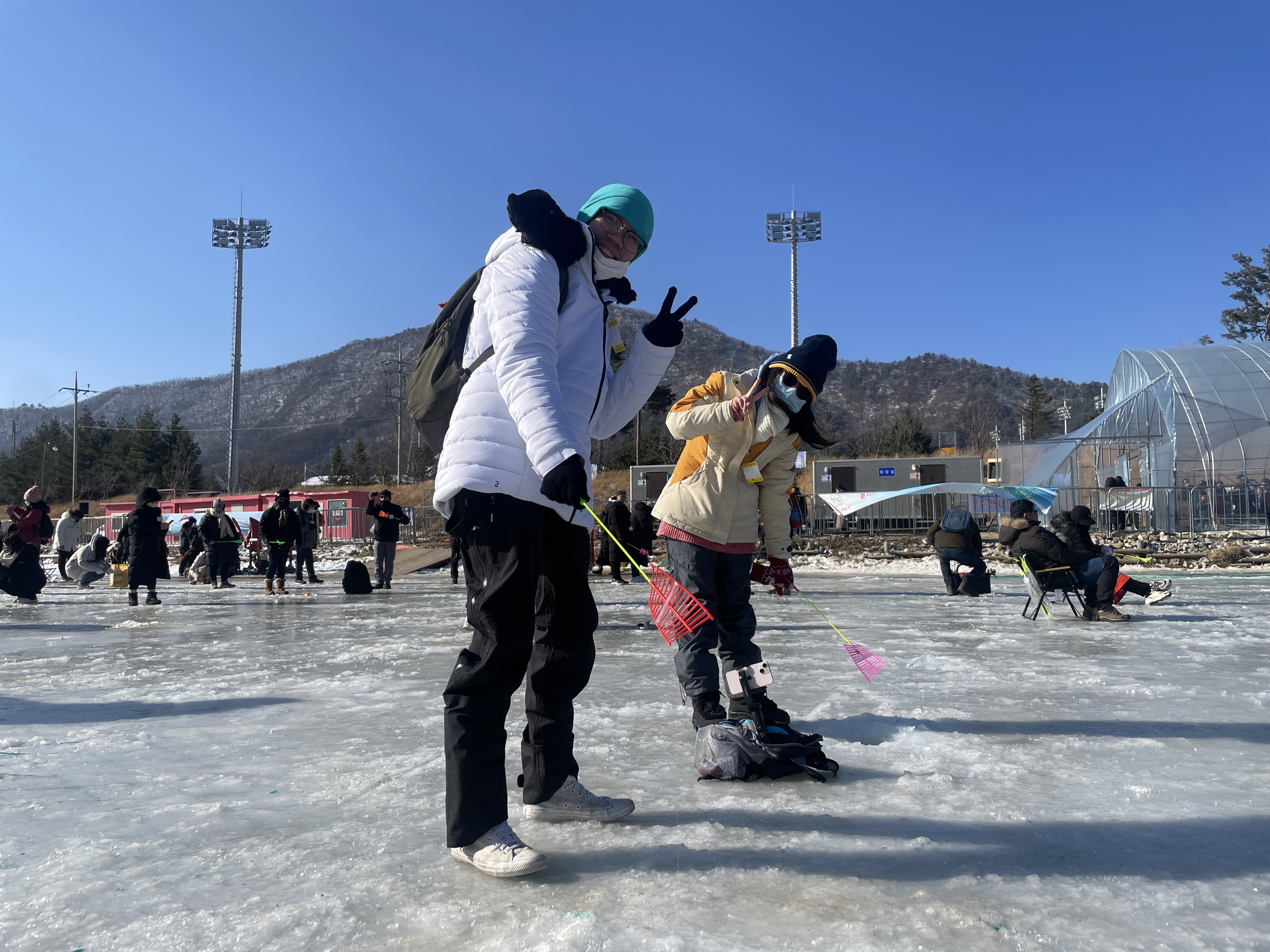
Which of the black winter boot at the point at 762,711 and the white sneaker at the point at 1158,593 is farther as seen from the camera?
the white sneaker at the point at 1158,593

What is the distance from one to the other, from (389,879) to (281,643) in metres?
4.88

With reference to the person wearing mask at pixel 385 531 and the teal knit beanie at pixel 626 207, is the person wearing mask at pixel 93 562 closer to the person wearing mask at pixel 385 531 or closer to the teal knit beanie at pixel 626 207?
the person wearing mask at pixel 385 531

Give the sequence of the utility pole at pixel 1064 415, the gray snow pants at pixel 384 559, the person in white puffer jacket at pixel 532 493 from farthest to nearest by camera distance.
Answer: the utility pole at pixel 1064 415 → the gray snow pants at pixel 384 559 → the person in white puffer jacket at pixel 532 493

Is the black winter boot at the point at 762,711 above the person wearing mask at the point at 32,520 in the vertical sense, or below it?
below

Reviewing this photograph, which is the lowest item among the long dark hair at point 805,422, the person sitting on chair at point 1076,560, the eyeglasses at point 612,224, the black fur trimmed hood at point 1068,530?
the person sitting on chair at point 1076,560

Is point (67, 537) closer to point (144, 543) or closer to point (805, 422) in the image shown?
point (144, 543)

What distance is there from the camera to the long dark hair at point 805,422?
324 cm

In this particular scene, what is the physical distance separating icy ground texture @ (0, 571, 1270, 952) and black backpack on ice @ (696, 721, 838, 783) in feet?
0.14

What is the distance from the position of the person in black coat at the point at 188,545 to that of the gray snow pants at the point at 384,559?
5379 mm

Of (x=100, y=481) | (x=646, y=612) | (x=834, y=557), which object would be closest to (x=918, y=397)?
Result: (x=100, y=481)

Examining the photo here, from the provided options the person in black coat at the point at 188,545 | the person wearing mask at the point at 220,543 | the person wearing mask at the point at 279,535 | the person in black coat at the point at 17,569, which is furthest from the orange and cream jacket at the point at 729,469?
the person in black coat at the point at 188,545

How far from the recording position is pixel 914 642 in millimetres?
5883

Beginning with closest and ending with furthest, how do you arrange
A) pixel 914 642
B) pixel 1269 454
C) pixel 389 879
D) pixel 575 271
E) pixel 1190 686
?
pixel 389 879
pixel 575 271
pixel 1190 686
pixel 914 642
pixel 1269 454

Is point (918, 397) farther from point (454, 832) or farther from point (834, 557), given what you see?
point (454, 832)
